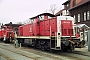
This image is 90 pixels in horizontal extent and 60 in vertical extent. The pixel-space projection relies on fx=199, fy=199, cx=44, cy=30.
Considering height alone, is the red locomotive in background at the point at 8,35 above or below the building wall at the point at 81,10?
below

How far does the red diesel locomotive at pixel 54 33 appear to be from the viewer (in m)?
17.8

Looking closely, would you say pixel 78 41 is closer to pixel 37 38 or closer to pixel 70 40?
pixel 70 40

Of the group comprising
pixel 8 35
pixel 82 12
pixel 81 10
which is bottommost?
pixel 8 35

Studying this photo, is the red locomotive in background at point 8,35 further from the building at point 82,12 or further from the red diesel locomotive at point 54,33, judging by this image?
the building at point 82,12

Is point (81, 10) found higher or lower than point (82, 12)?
higher

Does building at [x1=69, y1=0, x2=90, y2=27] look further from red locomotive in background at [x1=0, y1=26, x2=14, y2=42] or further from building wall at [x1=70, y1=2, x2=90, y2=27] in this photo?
red locomotive in background at [x1=0, y1=26, x2=14, y2=42]

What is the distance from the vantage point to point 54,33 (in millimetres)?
18953

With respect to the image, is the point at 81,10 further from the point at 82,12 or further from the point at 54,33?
the point at 54,33

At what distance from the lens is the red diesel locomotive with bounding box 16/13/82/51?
17.8 meters

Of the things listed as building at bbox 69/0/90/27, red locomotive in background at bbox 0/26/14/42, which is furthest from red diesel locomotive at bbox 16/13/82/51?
building at bbox 69/0/90/27

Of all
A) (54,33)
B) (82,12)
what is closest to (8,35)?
(82,12)

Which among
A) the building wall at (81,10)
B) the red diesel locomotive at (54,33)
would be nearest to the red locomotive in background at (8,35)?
the red diesel locomotive at (54,33)

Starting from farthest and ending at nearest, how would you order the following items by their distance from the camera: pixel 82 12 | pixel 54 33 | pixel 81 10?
pixel 81 10
pixel 82 12
pixel 54 33

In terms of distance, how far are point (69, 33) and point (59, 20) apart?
162cm
